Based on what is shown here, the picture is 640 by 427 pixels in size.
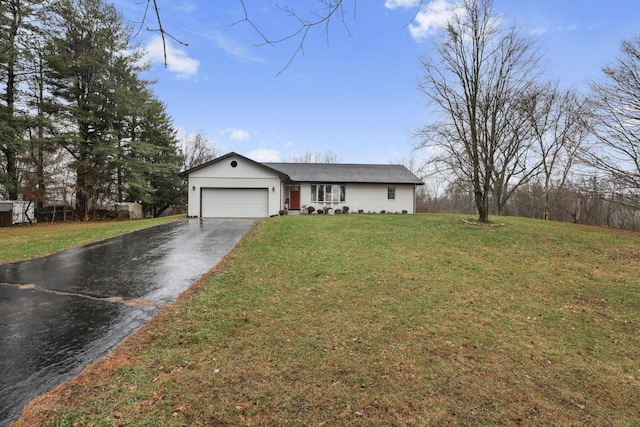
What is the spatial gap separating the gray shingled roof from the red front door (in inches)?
33.0

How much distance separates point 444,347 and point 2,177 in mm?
23566

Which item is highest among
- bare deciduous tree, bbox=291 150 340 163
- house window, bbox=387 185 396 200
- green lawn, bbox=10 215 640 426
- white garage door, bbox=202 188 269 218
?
bare deciduous tree, bbox=291 150 340 163

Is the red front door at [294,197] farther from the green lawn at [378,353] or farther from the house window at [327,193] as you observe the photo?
the green lawn at [378,353]

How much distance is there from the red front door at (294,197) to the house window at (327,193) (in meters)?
1.12

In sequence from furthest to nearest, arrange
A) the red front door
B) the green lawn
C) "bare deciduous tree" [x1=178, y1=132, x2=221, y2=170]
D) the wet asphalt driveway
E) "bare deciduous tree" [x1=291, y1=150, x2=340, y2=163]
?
"bare deciduous tree" [x1=291, y1=150, x2=340, y2=163], "bare deciduous tree" [x1=178, y1=132, x2=221, y2=170], the red front door, the wet asphalt driveway, the green lawn

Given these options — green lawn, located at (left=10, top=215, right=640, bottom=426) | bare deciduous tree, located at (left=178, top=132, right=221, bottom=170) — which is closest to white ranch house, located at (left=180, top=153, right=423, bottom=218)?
green lawn, located at (left=10, top=215, right=640, bottom=426)

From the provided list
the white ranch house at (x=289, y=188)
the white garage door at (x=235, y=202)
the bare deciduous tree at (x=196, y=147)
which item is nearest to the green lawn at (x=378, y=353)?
the white garage door at (x=235, y=202)

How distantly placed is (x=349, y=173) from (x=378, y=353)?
20.9m

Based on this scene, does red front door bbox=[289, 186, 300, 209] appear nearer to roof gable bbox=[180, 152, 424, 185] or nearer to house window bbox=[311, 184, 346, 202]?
roof gable bbox=[180, 152, 424, 185]

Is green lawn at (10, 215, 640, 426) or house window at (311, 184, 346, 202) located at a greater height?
house window at (311, 184, 346, 202)

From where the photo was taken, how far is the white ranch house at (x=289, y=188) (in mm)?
19125

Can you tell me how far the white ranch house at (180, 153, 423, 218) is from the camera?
19125 millimetres

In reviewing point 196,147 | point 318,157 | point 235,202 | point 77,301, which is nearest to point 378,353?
point 77,301

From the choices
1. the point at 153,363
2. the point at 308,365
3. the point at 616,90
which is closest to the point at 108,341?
the point at 153,363
